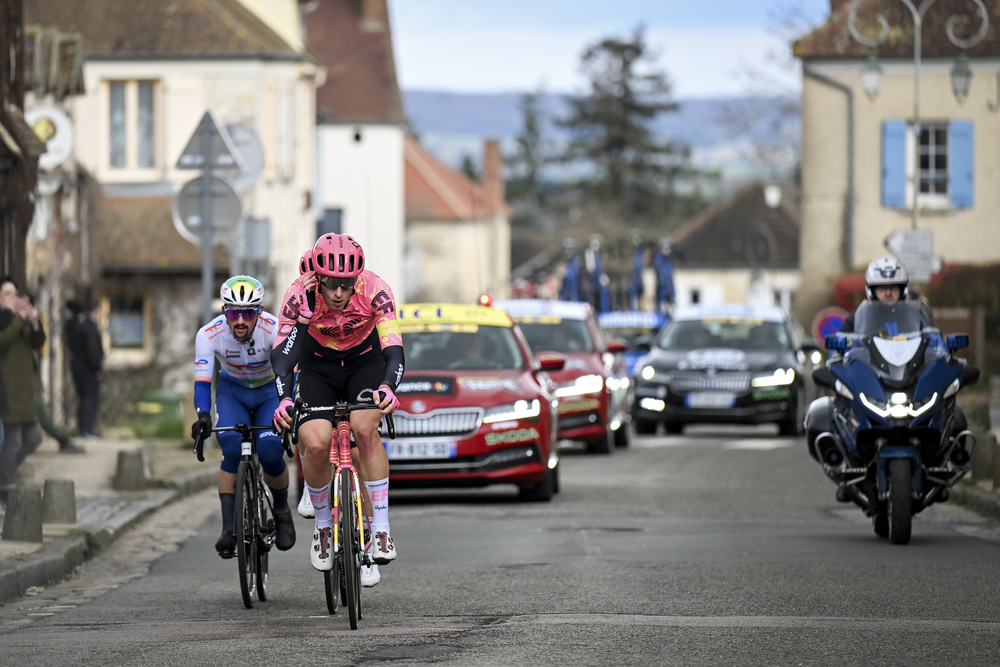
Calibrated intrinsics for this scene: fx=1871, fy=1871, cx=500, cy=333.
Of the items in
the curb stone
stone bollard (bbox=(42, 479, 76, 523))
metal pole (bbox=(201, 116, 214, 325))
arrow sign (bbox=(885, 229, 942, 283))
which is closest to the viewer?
the curb stone

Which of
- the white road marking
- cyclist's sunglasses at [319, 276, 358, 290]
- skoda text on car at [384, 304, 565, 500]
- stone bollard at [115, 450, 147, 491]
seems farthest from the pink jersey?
stone bollard at [115, 450, 147, 491]

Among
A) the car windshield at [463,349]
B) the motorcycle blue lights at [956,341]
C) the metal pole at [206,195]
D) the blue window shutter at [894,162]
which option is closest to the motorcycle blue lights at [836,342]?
the motorcycle blue lights at [956,341]

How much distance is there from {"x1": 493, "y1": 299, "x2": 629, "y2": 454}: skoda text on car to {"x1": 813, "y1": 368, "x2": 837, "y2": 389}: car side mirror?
8847mm

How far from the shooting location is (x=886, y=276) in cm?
1260

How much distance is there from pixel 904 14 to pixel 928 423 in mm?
30524

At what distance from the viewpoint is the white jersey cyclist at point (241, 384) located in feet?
33.0

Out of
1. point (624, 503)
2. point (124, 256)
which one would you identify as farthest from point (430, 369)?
point (124, 256)

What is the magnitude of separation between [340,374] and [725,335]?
17.4 m

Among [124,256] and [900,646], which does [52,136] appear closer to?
[124,256]

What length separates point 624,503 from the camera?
51.0 ft

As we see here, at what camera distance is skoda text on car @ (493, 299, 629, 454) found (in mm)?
21641

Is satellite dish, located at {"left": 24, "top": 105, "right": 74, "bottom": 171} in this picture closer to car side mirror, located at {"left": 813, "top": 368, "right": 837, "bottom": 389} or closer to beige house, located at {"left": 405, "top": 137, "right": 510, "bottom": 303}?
car side mirror, located at {"left": 813, "top": 368, "right": 837, "bottom": 389}

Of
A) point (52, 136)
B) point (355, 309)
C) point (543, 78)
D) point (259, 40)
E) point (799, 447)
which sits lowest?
point (799, 447)

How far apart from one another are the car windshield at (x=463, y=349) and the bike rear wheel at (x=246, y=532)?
625cm
